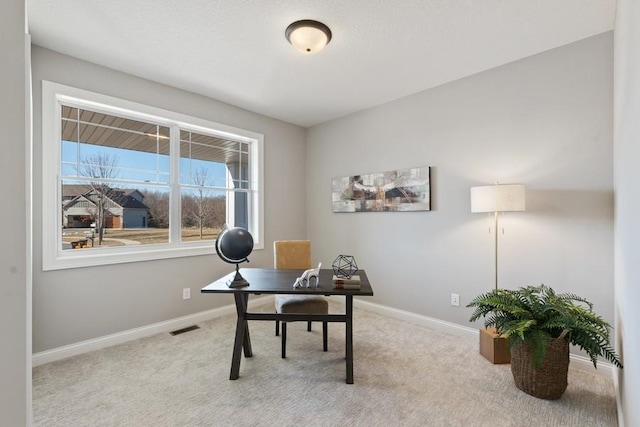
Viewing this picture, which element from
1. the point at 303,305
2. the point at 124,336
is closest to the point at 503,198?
the point at 303,305

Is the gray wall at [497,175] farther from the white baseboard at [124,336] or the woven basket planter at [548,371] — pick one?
the white baseboard at [124,336]

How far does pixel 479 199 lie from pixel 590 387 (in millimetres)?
1532

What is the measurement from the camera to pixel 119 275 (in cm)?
273

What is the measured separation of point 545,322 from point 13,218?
2.70m

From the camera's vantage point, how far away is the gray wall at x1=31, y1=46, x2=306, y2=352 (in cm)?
233

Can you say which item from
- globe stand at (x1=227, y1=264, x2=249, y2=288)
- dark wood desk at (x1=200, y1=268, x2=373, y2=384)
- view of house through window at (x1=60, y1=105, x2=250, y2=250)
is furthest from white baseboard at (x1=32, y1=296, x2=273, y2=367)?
globe stand at (x1=227, y1=264, x2=249, y2=288)

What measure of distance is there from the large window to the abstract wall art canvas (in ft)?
4.63

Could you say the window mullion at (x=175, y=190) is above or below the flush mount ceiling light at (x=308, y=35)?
below

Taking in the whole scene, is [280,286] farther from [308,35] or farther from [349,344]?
[308,35]

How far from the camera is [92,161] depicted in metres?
2.68

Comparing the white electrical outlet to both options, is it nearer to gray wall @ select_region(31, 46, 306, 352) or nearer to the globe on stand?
the globe on stand

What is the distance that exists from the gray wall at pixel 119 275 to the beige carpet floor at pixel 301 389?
30 centimetres

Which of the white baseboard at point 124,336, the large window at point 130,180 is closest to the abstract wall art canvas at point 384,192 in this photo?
the large window at point 130,180

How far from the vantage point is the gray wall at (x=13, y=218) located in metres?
0.77
